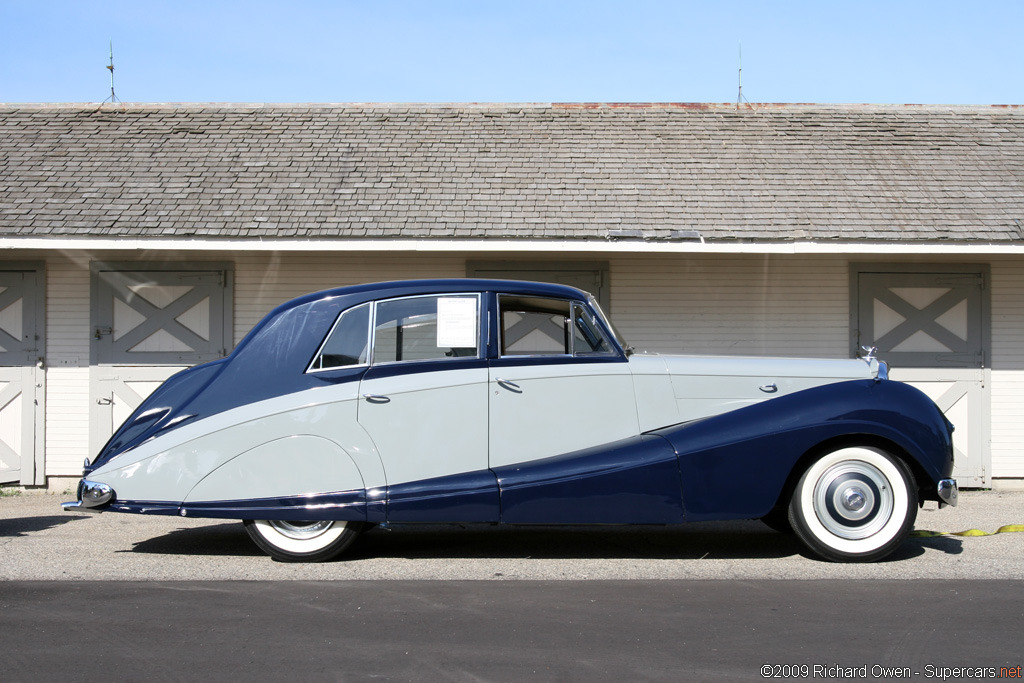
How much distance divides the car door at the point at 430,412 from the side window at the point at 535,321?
24 cm

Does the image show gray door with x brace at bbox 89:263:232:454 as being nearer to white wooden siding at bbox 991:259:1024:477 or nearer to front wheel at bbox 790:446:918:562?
front wheel at bbox 790:446:918:562

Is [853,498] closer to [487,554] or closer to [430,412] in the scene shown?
[487,554]

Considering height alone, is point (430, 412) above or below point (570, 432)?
above

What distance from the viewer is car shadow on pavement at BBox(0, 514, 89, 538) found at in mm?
7071

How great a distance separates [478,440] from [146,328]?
5557 mm

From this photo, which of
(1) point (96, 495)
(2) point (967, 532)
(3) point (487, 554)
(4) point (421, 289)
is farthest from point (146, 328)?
(2) point (967, 532)

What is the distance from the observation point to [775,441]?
5.64 meters

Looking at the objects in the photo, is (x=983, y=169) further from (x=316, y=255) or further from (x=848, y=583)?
(x=316, y=255)

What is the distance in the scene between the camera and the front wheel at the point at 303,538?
581 centimetres

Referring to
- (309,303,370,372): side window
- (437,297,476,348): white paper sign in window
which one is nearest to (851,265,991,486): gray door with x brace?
(437,297,476,348): white paper sign in window

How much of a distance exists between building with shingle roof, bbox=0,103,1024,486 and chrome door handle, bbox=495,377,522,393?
346 centimetres

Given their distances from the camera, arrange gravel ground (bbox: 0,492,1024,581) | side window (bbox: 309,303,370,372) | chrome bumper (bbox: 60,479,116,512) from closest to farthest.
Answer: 1. gravel ground (bbox: 0,492,1024,581)
2. chrome bumper (bbox: 60,479,116,512)
3. side window (bbox: 309,303,370,372)

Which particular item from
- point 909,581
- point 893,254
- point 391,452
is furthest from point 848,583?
point 893,254

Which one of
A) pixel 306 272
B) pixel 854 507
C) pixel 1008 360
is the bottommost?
pixel 854 507
